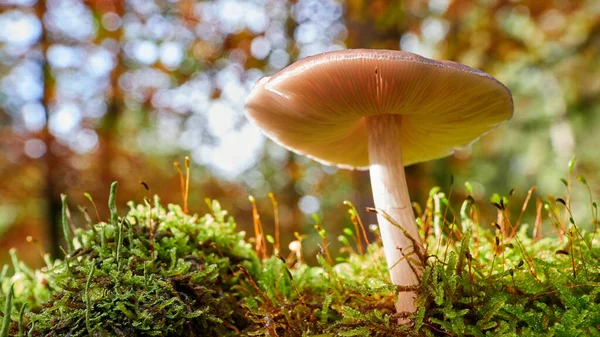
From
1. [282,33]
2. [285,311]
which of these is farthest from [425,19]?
[285,311]

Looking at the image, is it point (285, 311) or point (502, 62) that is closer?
point (285, 311)

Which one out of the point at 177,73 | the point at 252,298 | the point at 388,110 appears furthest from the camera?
the point at 177,73

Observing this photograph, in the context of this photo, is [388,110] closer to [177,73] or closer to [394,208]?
[394,208]

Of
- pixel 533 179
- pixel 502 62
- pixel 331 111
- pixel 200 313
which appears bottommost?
pixel 533 179

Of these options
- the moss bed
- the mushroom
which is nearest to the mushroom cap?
the mushroom

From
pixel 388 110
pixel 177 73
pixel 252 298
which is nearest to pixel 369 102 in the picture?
pixel 388 110

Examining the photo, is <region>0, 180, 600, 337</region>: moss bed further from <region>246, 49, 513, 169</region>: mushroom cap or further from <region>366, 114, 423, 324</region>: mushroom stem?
<region>246, 49, 513, 169</region>: mushroom cap

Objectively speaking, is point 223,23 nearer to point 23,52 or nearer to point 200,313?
point 23,52

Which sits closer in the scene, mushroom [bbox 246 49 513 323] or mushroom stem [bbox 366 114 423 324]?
mushroom [bbox 246 49 513 323]
